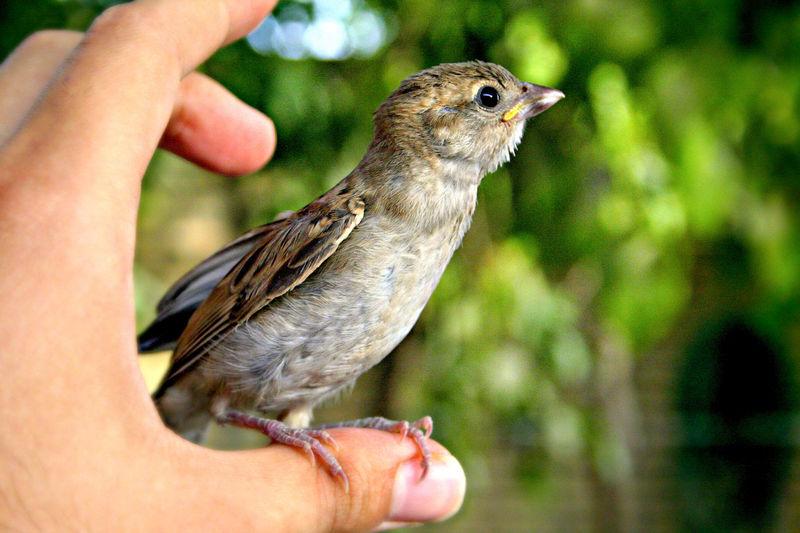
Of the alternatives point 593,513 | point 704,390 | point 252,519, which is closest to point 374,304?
point 252,519

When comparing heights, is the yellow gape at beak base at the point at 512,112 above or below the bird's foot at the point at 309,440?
above

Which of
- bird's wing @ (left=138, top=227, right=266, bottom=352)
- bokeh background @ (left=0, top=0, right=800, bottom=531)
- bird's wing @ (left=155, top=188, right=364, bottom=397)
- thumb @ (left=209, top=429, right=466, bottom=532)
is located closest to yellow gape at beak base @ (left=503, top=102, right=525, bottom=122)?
bird's wing @ (left=155, top=188, right=364, bottom=397)

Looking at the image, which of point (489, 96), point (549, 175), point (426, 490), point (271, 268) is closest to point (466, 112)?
point (489, 96)

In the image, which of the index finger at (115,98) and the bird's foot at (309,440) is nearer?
the index finger at (115,98)

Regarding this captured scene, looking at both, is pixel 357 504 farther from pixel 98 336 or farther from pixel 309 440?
pixel 98 336

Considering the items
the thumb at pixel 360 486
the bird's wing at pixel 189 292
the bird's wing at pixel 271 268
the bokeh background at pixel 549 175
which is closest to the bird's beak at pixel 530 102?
the bird's wing at pixel 271 268

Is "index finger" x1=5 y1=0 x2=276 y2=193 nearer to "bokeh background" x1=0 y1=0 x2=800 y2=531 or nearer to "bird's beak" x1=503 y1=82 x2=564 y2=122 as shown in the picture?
"bird's beak" x1=503 y1=82 x2=564 y2=122

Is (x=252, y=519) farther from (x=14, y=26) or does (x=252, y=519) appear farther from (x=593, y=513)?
(x=593, y=513)

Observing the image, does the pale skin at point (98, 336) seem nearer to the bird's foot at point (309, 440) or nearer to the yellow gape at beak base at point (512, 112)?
the bird's foot at point (309, 440)
